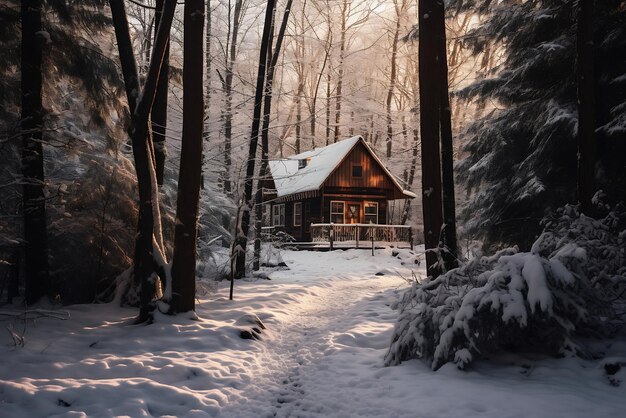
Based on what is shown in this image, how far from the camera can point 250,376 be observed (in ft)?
17.5

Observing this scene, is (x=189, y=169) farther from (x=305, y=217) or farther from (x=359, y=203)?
(x=305, y=217)

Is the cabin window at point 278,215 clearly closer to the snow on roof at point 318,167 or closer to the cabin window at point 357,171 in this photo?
the snow on roof at point 318,167

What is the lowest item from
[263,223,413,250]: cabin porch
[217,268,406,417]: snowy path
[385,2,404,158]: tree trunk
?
[217,268,406,417]: snowy path

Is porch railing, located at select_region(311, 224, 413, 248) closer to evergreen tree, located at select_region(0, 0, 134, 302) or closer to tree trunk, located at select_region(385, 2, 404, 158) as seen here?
tree trunk, located at select_region(385, 2, 404, 158)

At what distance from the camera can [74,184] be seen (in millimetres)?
8172

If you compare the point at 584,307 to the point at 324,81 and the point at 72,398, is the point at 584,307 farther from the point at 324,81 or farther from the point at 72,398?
the point at 324,81

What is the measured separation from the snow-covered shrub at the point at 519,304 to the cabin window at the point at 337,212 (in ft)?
71.9

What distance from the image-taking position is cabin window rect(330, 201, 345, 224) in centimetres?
2769

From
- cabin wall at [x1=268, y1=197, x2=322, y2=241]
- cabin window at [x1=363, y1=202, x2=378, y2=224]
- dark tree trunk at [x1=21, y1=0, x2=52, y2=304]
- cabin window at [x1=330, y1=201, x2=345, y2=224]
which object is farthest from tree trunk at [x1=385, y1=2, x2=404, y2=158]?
dark tree trunk at [x1=21, y1=0, x2=52, y2=304]

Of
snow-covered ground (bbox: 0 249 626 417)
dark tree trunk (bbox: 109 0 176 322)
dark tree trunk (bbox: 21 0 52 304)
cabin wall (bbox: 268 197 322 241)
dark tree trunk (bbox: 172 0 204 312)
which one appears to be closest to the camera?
snow-covered ground (bbox: 0 249 626 417)

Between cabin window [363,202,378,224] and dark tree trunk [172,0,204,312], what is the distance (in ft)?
70.8

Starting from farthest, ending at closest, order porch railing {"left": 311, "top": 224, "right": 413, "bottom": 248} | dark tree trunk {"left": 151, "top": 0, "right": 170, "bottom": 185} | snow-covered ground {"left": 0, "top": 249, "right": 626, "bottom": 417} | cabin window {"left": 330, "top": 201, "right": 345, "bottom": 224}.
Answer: cabin window {"left": 330, "top": 201, "right": 345, "bottom": 224} < porch railing {"left": 311, "top": 224, "right": 413, "bottom": 248} < dark tree trunk {"left": 151, "top": 0, "right": 170, "bottom": 185} < snow-covered ground {"left": 0, "top": 249, "right": 626, "bottom": 417}

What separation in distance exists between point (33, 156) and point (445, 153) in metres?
6.93

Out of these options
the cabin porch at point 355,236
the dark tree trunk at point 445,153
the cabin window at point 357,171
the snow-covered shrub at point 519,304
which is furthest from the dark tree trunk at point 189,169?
the cabin window at point 357,171
